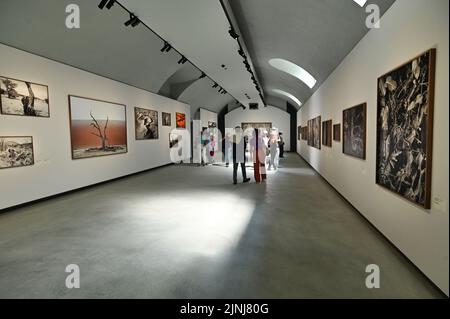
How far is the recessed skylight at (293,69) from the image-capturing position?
12029 millimetres

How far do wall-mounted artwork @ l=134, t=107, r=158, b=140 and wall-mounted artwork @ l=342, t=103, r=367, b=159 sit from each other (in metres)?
8.45

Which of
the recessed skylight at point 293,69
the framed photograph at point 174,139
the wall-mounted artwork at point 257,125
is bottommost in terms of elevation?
the framed photograph at point 174,139

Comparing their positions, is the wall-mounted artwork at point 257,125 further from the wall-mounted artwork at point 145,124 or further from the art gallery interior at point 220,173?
the art gallery interior at point 220,173

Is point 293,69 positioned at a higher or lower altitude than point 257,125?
higher

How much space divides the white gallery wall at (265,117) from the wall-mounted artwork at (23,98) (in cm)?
2127

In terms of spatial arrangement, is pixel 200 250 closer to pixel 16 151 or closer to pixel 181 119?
pixel 16 151

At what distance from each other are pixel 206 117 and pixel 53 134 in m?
16.0

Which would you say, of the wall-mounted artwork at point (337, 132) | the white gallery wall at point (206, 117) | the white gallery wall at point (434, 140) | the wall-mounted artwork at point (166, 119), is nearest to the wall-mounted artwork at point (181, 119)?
the wall-mounted artwork at point (166, 119)

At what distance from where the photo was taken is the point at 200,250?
4.06 metres

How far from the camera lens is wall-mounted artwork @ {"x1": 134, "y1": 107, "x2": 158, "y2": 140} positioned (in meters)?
12.0

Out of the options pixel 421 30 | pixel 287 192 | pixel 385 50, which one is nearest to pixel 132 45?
pixel 287 192

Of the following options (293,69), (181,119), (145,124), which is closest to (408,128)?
(293,69)
